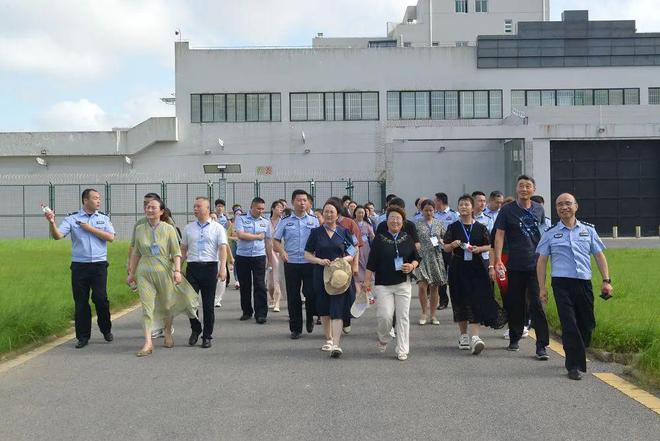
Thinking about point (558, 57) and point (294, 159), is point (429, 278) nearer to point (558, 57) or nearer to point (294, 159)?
point (294, 159)

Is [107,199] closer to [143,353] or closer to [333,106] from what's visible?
[333,106]

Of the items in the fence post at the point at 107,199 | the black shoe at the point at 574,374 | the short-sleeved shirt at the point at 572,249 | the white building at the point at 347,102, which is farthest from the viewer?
the white building at the point at 347,102

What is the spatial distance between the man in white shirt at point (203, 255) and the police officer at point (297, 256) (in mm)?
1089

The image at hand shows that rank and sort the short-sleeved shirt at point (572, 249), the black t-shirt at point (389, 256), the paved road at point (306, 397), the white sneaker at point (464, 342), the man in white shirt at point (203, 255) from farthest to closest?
the man in white shirt at point (203, 255) < the white sneaker at point (464, 342) < the black t-shirt at point (389, 256) < the short-sleeved shirt at point (572, 249) < the paved road at point (306, 397)

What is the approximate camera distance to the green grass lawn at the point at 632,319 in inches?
340

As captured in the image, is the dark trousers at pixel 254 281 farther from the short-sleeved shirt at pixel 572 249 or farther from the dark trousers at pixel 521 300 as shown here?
the short-sleeved shirt at pixel 572 249

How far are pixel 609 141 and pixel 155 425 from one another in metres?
36.1

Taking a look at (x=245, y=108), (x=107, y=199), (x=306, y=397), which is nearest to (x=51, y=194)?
(x=107, y=199)

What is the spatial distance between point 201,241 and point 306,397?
155 inches

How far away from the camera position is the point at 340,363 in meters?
Result: 9.51

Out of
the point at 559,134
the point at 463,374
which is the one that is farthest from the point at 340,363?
the point at 559,134

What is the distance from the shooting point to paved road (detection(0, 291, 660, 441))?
648 centimetres

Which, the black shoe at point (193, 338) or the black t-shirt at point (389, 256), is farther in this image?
the black shoe at point (193, 338)

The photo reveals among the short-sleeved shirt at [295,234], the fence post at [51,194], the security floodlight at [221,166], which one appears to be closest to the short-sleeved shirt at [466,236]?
the short-sleeved shirt at [295,234]
